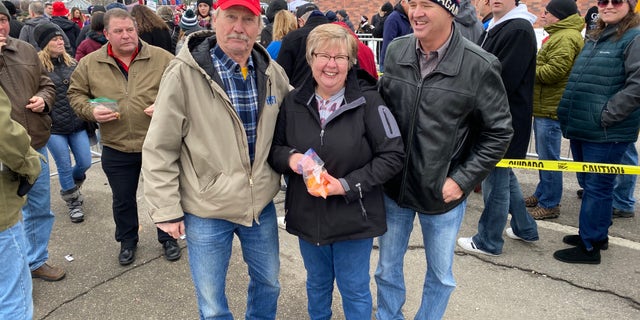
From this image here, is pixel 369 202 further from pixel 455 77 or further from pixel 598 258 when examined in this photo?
pixel 598 258

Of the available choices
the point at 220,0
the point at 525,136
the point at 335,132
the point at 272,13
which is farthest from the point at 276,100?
the point at 272,13

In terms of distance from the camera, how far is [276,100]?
7.68 feet

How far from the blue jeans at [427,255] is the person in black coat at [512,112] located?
1179 mm

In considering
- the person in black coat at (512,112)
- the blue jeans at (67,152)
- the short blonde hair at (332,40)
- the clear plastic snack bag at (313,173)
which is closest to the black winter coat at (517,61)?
the person in black coat at (512,112)

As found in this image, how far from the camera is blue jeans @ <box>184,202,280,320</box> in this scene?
90.0 inches

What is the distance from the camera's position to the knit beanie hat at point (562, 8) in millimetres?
4344

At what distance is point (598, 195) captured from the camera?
→ 3.43 meters

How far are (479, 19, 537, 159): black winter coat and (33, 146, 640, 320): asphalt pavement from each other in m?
1.13

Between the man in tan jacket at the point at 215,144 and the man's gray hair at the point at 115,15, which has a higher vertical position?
the man's gray hair at the point at 115,15

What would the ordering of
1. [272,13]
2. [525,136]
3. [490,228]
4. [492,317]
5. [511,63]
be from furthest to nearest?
[272,13] < [490,228] < [525,136] < [511,63] < [492,317]

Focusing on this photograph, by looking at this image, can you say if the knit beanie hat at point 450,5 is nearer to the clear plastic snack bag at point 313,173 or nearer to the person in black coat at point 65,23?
the clear plastic snack bag at point 313,173

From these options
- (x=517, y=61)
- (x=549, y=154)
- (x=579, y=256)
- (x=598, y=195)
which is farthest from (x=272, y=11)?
(x=579, y=256)

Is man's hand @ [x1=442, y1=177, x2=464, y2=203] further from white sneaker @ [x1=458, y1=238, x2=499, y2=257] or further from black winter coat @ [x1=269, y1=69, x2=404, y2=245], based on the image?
white sneaker @ [x1=458, y1=238, x2=499, y2=257]

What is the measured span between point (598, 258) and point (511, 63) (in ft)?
5.69
